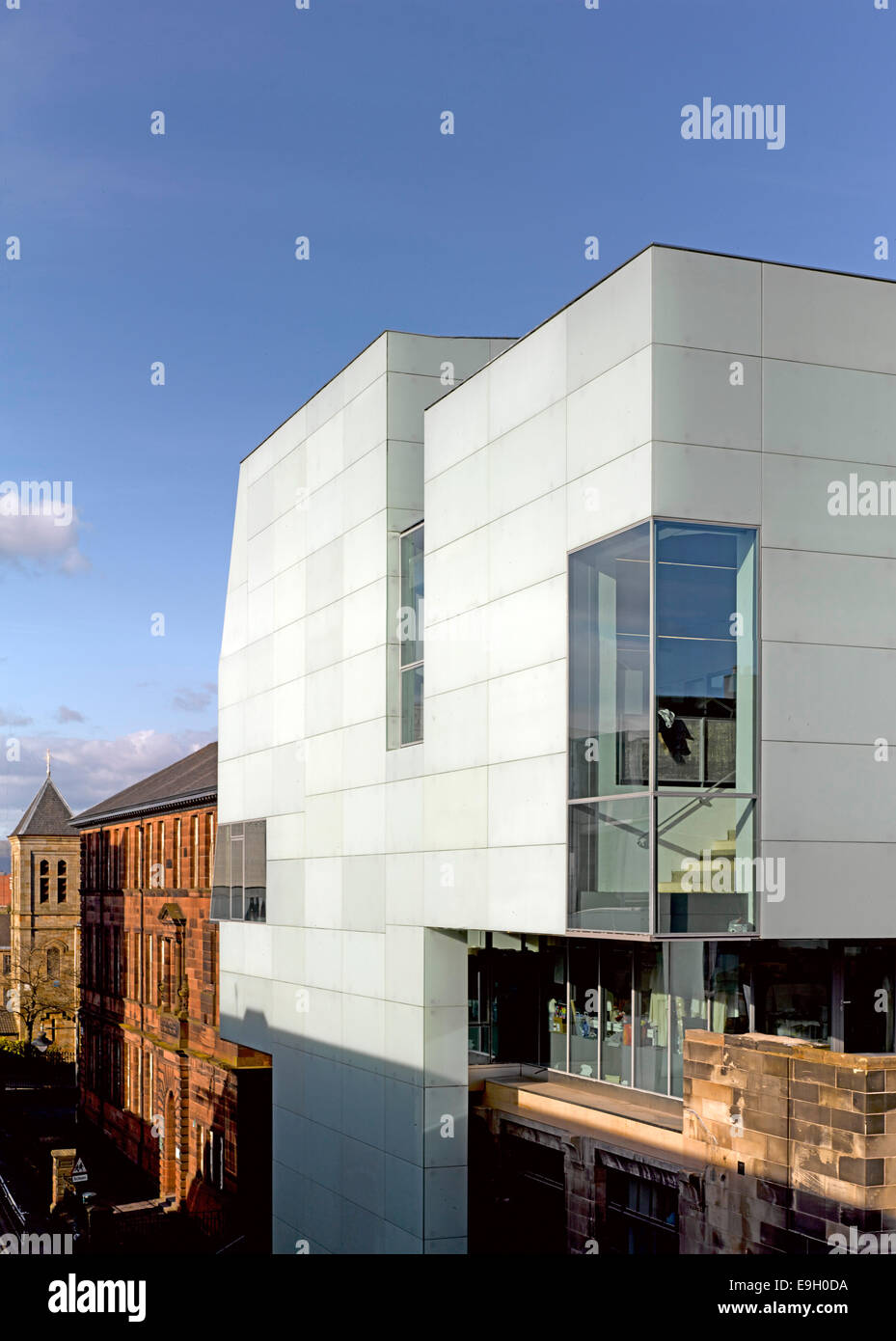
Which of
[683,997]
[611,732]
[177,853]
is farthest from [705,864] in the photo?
[177,853]

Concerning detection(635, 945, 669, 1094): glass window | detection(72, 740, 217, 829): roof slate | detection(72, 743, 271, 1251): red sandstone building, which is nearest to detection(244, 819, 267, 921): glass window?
detection(72, 743, 271, 1251): red sandstone building

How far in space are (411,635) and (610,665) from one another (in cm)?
593

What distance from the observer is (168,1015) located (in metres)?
47.2

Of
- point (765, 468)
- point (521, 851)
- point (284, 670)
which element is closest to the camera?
point (765, 468)

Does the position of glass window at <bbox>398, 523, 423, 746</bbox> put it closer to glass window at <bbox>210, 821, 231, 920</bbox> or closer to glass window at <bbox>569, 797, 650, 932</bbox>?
glass window at <bbox>569, 797, 650, 932</bbox>

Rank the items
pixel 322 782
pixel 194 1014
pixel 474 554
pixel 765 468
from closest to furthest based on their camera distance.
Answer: pixel 765 468, pixel 474 554, pixel 322 782, pixel 194 1014

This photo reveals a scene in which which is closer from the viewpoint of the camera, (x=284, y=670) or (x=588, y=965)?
(x=588, y=965)

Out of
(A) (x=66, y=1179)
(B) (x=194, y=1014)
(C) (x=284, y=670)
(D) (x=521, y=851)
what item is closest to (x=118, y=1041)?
(A) (x=66, y=1179)

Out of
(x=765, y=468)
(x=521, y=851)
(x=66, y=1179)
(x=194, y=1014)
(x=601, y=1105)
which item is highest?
(x=765, y=468)

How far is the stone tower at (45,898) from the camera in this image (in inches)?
4210

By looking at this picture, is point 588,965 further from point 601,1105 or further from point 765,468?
point 765,468

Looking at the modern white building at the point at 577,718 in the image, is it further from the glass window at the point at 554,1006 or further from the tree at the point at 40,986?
the tree at the point at 40,986

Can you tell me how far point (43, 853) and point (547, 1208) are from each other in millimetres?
92186

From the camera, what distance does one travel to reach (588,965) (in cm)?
2252
